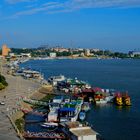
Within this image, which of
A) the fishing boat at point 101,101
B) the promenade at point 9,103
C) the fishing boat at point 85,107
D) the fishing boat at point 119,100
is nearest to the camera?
the promenade at point 9,103

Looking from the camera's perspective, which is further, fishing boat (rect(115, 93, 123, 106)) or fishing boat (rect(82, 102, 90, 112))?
fishing boat (rect(115, 93, 123, 106))

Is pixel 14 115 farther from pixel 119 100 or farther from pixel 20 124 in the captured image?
pixel 119 100

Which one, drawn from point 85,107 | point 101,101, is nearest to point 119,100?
point 101,101

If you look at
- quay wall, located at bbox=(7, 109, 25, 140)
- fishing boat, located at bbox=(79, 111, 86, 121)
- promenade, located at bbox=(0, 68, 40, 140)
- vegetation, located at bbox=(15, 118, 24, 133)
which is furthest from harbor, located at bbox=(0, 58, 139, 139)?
promenade, located at bbox=(0, 68, 40, 140)

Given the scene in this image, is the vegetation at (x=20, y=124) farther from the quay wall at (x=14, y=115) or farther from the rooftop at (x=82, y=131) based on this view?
the rooftop at (x=82, y=131)

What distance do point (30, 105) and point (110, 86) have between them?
16297 mm

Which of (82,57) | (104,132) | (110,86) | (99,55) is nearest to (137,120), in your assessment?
(104,132)

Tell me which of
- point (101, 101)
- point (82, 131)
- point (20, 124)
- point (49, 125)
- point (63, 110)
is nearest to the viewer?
point (82, 131)

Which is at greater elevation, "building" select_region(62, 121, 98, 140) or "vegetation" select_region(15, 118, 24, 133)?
"building" select_region(62, 121, 98, 140)

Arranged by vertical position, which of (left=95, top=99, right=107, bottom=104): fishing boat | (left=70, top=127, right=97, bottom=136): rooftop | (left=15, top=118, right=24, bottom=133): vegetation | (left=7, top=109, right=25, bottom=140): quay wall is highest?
(left=70, top=127, right=97, bottom=136): rooftop

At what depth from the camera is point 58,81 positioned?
44.1 metres

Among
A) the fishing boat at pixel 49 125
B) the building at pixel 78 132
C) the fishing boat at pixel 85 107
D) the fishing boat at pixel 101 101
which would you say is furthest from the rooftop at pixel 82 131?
the fishing boat at pixel 101 101

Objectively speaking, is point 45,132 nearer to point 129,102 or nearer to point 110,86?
point 129,102

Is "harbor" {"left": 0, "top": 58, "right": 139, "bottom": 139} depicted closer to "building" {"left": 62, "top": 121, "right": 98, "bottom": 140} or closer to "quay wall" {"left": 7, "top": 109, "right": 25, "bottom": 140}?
"building" {"left": 62, "top": 121, "right": 98, "bottom": 140}
